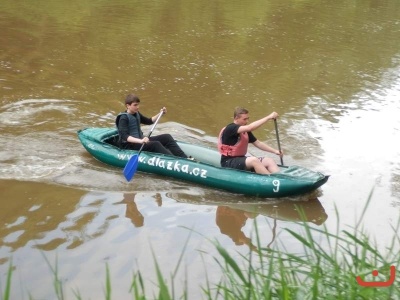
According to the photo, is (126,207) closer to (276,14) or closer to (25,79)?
(25,79)

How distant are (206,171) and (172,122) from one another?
3.20m

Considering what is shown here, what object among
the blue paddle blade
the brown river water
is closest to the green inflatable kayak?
the brown river water

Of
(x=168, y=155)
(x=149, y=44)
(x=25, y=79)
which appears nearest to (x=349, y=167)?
(x=168, y=155)

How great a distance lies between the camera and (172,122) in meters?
11.5

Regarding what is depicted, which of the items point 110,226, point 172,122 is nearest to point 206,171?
point 110,226

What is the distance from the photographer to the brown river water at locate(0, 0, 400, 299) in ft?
21.5

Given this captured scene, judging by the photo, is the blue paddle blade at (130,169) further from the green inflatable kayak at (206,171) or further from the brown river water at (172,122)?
the green inflatable kayak at (206,171)

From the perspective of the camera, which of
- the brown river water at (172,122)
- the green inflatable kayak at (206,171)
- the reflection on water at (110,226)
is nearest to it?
the reflection on water at (110,226)

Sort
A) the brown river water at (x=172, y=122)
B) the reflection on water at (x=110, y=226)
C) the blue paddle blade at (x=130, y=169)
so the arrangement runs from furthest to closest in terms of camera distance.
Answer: the blue paddle blade at (x=130, y=169) → the brown river water at (x=172, y=122) → the reflection on water at (x=110, y=226)

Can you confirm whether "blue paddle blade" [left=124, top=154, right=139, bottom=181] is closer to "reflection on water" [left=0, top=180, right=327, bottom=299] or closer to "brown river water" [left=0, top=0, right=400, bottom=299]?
"brown river water" [left=0, top=0, right=400, bottom=299]

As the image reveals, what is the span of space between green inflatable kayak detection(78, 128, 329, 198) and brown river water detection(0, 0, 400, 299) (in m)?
0.13

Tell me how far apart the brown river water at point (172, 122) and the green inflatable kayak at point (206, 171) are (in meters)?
0.13

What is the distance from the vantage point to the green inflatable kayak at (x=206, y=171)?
7.97 metres

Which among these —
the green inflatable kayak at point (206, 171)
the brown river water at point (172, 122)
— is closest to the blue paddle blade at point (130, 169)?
the brown river water at point (172, 122)
